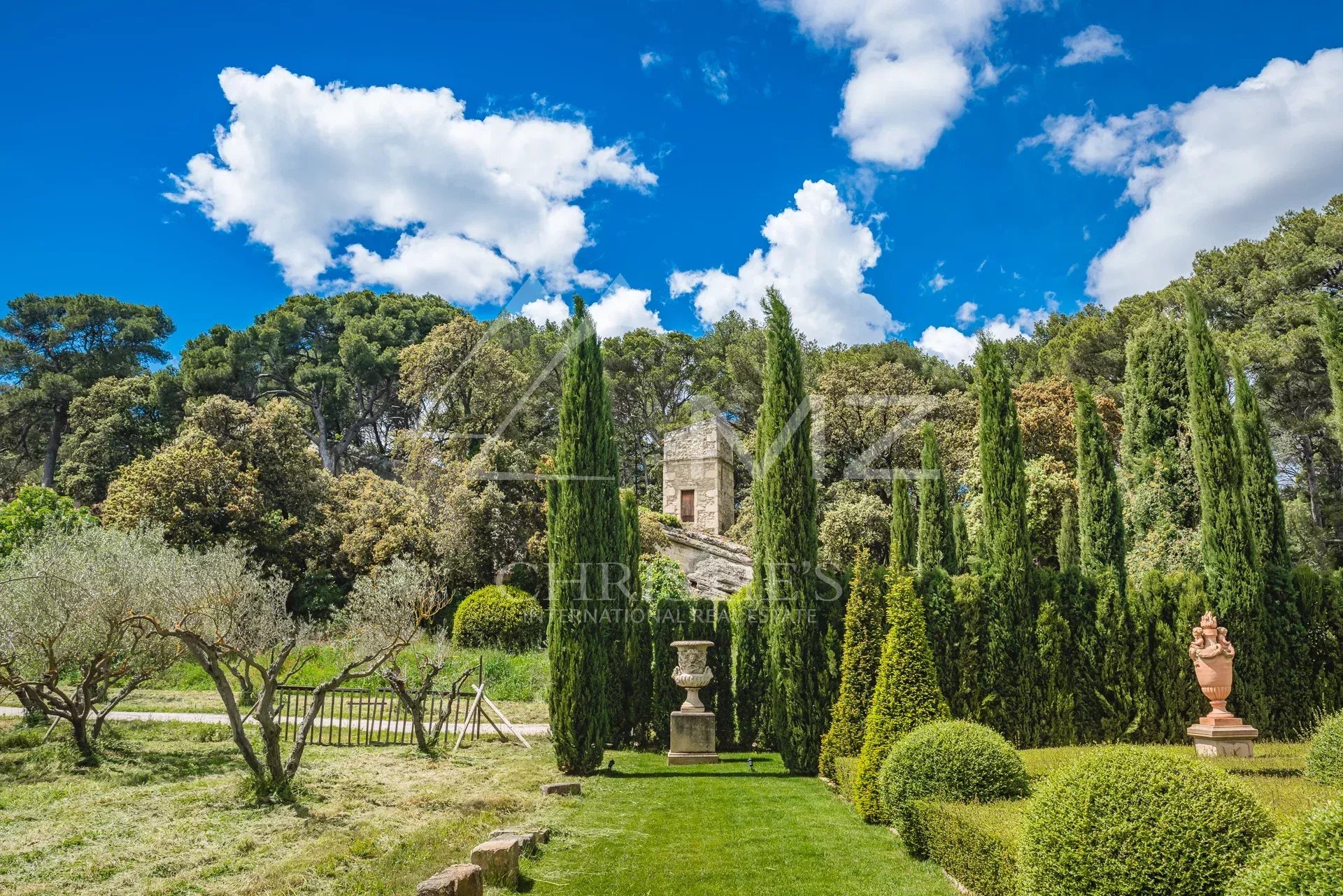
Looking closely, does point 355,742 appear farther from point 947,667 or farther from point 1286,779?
point 1286,779

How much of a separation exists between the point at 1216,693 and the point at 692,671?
21.9 ft

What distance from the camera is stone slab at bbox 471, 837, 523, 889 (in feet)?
16.4

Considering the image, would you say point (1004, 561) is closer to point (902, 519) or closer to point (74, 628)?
point (902, 519)

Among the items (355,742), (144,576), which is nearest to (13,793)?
(144,576)

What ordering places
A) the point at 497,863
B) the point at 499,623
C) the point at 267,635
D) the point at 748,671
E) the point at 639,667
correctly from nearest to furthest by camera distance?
the point at 497,863 → the point at 748,671 → the point at 639,667 → the point at 267,635 → the point at 499,623

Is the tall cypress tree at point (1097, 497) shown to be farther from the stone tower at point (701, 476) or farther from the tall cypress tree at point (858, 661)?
the stone tower at point (701, 476)

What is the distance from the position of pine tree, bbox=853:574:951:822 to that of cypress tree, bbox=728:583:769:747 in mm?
3790

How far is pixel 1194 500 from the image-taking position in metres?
14.6

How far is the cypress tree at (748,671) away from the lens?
446 inches

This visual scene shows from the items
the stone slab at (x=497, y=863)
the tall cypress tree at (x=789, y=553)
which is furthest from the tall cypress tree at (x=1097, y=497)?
the stone slab at (x=497, y=863)

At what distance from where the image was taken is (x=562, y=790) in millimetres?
8188

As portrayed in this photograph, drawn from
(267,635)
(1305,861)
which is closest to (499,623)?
(267,635)

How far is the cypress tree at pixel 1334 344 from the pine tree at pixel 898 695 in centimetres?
856

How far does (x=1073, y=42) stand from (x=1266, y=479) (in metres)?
7.00
